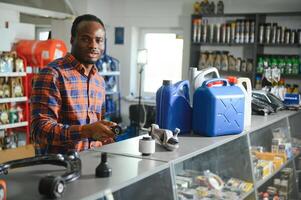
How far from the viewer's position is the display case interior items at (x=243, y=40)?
19.2 ft

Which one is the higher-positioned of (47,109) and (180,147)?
(47,109)

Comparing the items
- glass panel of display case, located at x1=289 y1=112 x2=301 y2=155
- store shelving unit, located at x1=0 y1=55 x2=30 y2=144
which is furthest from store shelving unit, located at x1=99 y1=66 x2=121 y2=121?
glass panel of display case, located at x1=289 y1=112 x2=301 y2=155

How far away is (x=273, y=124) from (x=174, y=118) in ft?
3.87

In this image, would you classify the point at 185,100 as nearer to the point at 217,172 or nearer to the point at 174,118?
the point at 174,118

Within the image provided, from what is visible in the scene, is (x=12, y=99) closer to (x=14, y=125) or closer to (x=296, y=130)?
(x=14, y=125)

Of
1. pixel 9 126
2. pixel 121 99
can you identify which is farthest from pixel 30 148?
pixel 121 99

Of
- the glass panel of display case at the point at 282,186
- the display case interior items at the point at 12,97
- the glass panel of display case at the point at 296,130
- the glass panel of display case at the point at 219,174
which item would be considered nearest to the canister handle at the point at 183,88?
the glass panel of display case at the point at 219,174

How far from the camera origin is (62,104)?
6.49ft

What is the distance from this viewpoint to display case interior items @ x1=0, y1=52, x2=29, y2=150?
200 inches

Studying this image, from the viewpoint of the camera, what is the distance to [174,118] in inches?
83.9

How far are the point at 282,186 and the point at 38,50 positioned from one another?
12.5ft

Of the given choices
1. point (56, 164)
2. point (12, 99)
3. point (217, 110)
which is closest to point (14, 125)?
point (12, 99)

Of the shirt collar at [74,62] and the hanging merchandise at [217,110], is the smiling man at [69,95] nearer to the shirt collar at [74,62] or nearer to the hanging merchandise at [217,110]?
the shirt collar at [74,62]

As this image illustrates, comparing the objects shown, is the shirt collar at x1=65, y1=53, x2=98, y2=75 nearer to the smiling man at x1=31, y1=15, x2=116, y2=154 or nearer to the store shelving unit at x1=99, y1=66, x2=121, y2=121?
the smiling man at x1=31, y1=15, x2=116, y2=154
